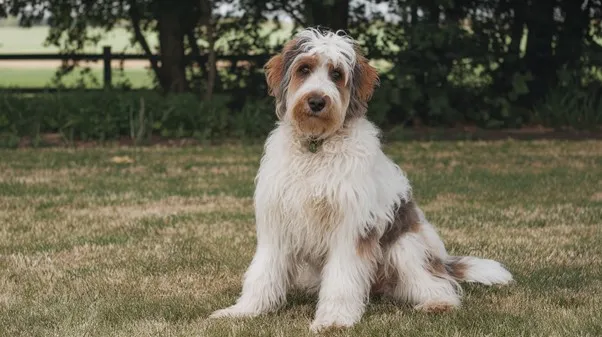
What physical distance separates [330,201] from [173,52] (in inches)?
412

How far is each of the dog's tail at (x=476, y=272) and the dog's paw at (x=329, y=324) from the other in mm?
905

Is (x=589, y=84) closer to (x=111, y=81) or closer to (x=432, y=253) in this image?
(x=111, y=81)

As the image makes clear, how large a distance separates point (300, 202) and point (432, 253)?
2.81 ft

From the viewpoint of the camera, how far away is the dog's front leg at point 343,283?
4777 millimetres

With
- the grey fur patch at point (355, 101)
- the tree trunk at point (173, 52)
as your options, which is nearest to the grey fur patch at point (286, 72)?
the grey fur patch at point (355, 101)

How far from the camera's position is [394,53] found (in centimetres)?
1398

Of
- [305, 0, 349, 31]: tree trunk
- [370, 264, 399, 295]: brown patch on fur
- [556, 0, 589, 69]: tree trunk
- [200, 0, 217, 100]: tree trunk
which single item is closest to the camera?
[370, 264, 399, 295]: brown patch on fur

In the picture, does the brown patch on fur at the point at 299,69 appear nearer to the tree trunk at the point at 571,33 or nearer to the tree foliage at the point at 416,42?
the tree foliage at the point at 416,42

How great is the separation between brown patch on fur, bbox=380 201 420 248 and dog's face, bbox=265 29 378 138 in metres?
0.58

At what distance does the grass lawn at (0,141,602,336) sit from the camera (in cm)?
486

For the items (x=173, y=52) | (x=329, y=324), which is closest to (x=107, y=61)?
(x=173, y=52)

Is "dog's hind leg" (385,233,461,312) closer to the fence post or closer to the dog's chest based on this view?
the dog's chest

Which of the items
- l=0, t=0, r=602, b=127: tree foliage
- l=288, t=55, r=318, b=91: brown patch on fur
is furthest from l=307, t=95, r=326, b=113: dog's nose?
l=0, t=0, r=602, b=127: tree foliage

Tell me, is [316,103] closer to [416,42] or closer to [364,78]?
[364,78]
